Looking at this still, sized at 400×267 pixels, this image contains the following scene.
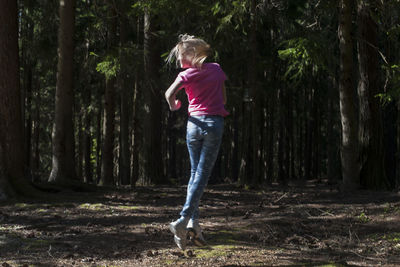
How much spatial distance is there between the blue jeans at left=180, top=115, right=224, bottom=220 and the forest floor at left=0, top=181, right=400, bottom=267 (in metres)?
0.74

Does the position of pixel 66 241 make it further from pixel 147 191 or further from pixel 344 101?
pixel 344 101

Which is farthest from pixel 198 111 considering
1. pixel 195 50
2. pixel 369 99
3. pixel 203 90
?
pixel 369 99

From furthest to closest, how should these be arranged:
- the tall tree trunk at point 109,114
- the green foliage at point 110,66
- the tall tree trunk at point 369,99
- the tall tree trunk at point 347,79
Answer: the tall tree trunk at point 109,114, the green foliage at point 110,66, the tall tree trunk at point 369,99, the tall tree trunk at point 347,79

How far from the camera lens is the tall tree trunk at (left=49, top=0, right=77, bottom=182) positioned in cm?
1340

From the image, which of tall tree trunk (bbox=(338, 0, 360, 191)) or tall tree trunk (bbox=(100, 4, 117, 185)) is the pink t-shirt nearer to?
tall tree trunk (bbox=(338, 0, 360, 191))

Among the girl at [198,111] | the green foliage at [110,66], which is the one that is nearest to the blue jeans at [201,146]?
the girl at [198,111]

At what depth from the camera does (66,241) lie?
686cm

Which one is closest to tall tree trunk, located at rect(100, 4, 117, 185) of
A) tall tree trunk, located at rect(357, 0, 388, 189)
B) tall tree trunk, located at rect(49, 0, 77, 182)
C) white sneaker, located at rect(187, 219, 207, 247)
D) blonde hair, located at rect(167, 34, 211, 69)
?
tall tree trunk, located at rect(49, 0, 77, 182)

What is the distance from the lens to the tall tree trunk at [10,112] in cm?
1117

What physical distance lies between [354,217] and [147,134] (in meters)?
11.0

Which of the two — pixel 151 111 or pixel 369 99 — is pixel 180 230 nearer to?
pixel 369 99

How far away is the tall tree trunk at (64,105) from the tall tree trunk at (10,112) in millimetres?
1822

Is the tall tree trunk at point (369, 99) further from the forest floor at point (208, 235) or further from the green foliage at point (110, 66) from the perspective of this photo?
the green foliage at point (110, 66)

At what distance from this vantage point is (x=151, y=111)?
18.1 meters
